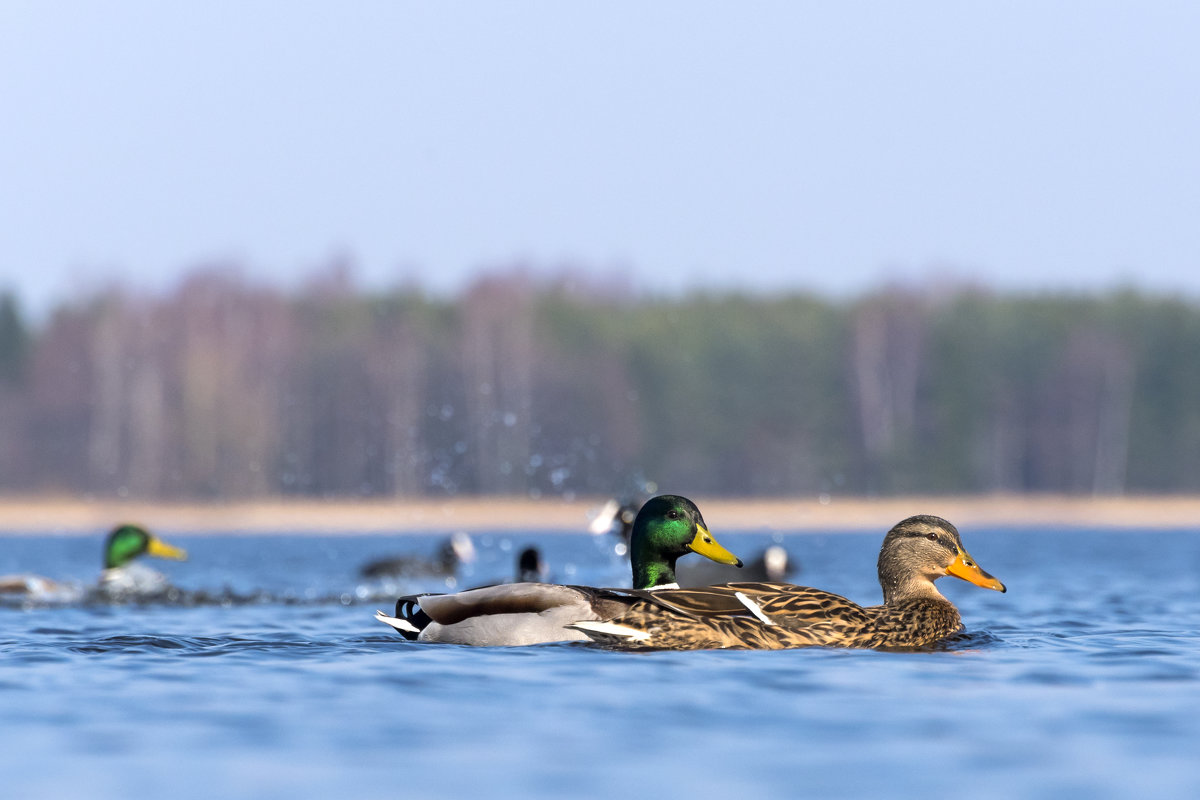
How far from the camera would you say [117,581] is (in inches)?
747

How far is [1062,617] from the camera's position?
1484cm

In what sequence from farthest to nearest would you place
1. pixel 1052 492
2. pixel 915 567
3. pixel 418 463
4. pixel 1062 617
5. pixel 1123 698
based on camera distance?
1. pixel 1052 492
2. pixel 418 463
3. pixel 1062 617
4. pixel 915 567
5. pixel 1123 698

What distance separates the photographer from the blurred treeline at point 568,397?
2916 inches

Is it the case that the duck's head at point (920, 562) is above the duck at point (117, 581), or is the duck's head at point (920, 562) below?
above

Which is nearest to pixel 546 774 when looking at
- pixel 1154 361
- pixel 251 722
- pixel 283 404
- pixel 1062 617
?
pixel 251 722

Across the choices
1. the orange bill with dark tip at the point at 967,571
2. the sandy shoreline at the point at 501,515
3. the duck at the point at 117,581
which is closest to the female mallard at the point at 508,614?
the orange bill with dark tip at the point at 967,571

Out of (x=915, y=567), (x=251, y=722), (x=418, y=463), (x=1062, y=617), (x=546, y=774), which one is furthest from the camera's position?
(x=418, y=463)

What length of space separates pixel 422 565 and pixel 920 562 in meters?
14.2

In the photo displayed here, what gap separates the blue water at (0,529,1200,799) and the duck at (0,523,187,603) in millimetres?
3634

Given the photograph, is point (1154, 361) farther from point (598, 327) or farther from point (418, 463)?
point (418, 463)

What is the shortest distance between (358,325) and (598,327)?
11055mm

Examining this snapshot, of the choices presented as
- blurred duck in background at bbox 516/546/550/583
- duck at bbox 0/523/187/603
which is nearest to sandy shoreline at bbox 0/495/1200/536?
duck at bbox 0/523/187/603

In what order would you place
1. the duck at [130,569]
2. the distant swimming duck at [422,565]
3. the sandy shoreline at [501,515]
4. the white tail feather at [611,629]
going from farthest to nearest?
the sandy shoreline at [501,515] < the distant swimming duck at [422,565] < the duck at [130,569] < the white tail feather at [611,629]

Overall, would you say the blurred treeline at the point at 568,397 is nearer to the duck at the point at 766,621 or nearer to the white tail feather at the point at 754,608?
the duck at the point at 766,621
